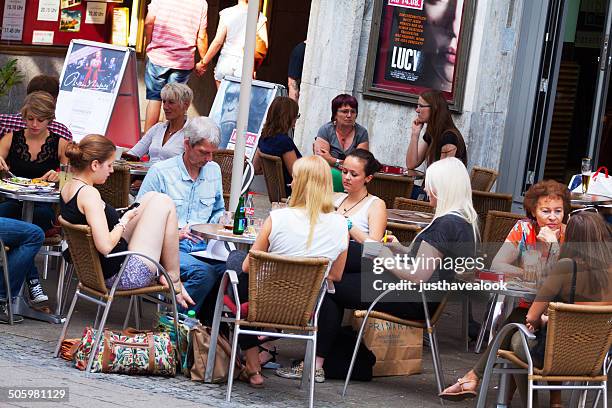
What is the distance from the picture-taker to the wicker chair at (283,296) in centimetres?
658

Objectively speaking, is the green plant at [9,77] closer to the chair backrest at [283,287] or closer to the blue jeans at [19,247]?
the blue jeans at [19,247]

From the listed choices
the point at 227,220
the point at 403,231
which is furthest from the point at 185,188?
the point at 403,231

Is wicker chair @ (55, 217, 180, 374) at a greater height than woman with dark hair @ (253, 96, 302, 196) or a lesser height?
lesser

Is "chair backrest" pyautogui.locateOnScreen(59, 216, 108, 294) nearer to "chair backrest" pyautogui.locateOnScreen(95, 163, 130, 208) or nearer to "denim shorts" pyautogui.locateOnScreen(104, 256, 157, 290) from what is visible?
"denim shorts" pyautogui.locateOnScreen(104, 256, 157, 290)

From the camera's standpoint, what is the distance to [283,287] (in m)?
6.66

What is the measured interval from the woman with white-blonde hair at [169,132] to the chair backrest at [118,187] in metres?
0.85

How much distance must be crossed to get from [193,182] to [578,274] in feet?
9.66

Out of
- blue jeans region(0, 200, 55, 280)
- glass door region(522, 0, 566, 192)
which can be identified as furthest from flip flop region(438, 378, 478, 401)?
glass door region(522, 0, 566, 192)

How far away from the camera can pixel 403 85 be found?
12.5 meters

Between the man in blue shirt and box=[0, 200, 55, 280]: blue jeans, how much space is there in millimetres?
830

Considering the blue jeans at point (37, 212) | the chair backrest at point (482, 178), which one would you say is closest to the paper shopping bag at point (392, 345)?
the blue jeans at point (37, 212)

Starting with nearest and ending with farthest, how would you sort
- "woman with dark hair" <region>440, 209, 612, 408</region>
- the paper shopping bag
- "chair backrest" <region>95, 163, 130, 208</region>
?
"woman with dark hair" <region>440, 209, 612, 408</region> → the paper shopping bag → "chair backrest" <region>95, 163, 130, 208</region>

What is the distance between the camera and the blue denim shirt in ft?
27.1

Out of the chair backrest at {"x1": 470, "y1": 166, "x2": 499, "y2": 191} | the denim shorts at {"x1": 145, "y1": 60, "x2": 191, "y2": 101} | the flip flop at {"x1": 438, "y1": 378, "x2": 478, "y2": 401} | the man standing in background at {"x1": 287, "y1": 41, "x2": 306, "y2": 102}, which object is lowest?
the flip flop at {"x1": 438, "y1": 378, "x2": 478, "y2": 401}
